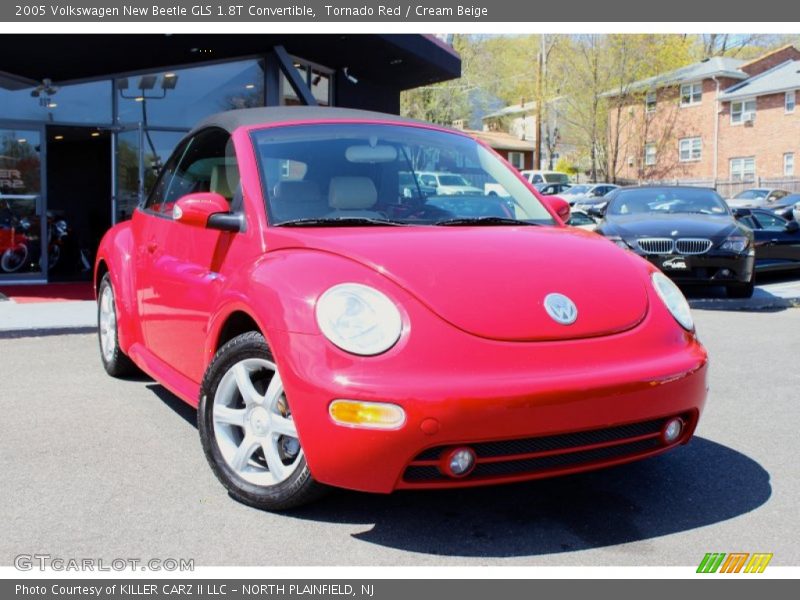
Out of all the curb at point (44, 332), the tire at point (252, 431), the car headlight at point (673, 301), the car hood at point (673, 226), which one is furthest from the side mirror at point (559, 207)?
the car hood at point (673, 226)

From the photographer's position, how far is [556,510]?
11.5 feet

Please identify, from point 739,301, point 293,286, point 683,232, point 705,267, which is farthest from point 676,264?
point 293,286

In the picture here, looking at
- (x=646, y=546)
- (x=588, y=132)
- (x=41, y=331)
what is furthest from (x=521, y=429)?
(x=588, y=132)

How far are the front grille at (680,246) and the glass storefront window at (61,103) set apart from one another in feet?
27.8

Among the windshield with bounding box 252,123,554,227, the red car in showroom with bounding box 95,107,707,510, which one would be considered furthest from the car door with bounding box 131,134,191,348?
the windshield with bounding box 252,123,554,227

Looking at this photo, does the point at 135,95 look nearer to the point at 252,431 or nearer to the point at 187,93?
the point at 187,93

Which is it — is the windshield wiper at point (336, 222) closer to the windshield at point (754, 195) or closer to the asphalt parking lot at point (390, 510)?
the asphalt parking lot at point (390, 510)

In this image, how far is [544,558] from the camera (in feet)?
9.95

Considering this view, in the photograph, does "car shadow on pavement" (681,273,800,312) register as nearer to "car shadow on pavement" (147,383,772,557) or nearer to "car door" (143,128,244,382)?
"car shadow on pavement" (147,383,772,557)

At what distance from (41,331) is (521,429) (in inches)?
255

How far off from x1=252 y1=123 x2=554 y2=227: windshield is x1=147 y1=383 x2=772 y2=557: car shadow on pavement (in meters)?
1.18

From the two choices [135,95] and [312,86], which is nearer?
[135,95]

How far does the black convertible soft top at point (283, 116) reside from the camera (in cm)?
437

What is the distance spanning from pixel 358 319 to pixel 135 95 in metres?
11.8
